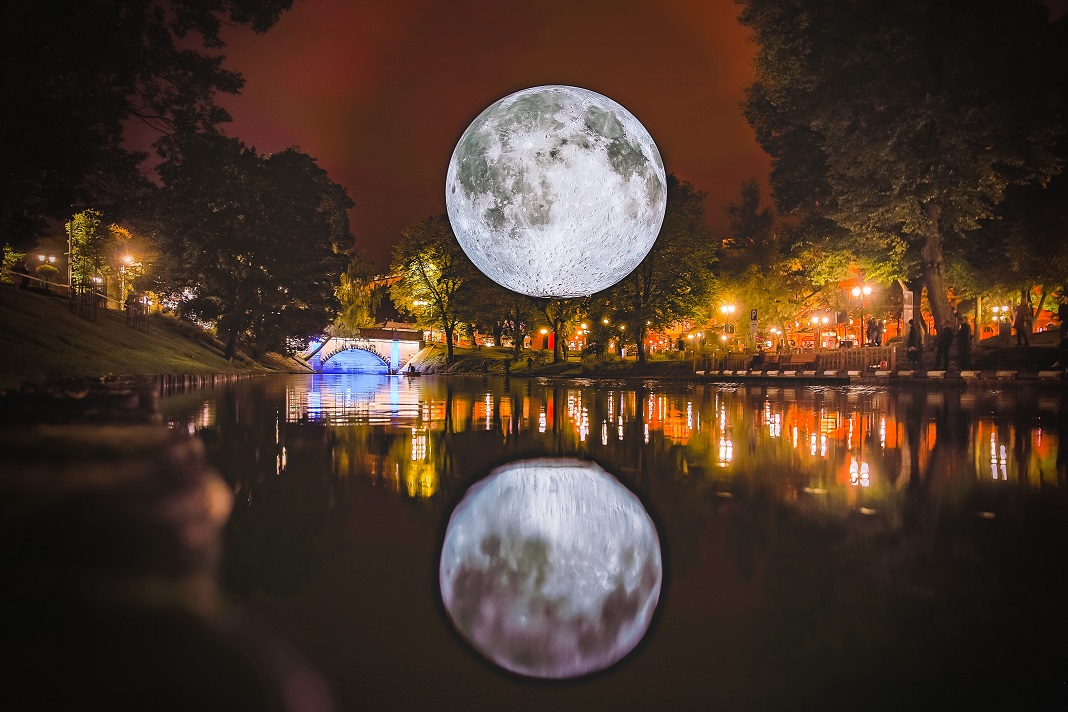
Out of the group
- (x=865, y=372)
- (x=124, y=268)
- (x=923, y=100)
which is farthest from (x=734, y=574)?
(x=124, y=268)

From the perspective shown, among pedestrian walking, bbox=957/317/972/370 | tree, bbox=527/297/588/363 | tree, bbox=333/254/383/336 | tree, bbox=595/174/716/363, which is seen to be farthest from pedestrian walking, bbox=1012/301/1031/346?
tree, bbox=333/254/383/336

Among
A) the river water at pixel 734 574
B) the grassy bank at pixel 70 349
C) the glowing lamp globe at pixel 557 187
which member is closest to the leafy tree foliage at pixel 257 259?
the grassy bank at pixel 70 349

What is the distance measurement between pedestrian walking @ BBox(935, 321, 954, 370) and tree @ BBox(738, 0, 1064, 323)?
1.28m

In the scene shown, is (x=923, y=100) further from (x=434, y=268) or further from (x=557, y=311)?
(x=434, y=268)

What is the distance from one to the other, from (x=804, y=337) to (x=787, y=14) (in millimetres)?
73149

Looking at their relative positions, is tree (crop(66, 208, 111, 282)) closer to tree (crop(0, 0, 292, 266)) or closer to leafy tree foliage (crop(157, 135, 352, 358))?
leafy tree foliage (crop(157, 135, 352, 358))

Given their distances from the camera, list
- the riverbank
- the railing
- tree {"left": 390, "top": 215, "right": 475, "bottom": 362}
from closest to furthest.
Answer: the riverbank, the railing, tree {"left": 390, "top": 215, "right": 475, "bottom": 362}

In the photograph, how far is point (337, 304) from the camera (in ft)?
166

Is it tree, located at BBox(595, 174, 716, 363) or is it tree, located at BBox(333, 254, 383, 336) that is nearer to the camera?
tree, located at BBox(595, 174, 716, 363)

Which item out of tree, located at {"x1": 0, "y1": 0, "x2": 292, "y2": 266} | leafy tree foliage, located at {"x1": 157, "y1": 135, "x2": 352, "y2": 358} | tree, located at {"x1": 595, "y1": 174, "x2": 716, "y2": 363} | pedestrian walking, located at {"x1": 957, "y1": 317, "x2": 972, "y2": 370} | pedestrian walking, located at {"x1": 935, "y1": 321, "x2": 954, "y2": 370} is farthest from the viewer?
tree, located at {"x1": 595, "y1": 174, "x2": 716, "y2": 363}

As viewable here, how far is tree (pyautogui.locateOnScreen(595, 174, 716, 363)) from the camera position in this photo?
4934cm

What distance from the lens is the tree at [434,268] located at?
63312 mm

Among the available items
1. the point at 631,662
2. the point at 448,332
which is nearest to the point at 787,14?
the point at 631,662

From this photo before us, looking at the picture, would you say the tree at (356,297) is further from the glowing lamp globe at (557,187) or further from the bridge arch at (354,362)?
the glowing lamp globe at (557,187)
